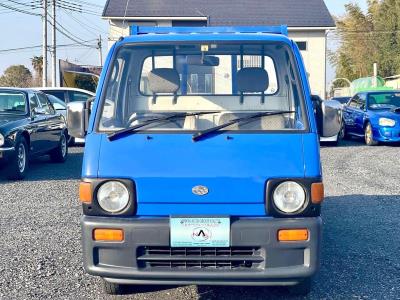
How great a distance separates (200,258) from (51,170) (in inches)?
323

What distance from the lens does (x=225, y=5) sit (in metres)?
33.1

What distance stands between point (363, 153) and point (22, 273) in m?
10.5

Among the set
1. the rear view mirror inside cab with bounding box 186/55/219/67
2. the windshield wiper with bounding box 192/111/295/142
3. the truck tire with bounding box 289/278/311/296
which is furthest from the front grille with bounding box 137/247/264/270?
the rear view mirror inside cab with bounding box 186/55/219/67

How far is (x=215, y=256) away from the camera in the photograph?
3869 mm

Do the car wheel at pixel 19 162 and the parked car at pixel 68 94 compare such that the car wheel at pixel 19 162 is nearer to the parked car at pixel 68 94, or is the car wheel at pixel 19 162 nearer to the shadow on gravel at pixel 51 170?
the shadow on gravel at pixel 51 170

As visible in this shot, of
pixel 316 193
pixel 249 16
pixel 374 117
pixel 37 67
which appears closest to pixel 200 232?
pixel 316 193

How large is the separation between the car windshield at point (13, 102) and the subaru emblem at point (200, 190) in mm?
7600

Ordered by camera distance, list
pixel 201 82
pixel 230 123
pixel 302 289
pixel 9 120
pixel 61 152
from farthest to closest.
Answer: pixel 61 152 < pixel 9 120 < pixel 201 82 < pixel 302 289 < pixel 230 123

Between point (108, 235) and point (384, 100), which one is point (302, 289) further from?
point (384, 100)

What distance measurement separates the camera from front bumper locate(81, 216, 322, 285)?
3.81 m

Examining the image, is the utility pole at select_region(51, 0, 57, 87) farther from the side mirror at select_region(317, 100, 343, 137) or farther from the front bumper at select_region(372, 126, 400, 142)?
the side mirror at select_region(317, 100, 343, 137)

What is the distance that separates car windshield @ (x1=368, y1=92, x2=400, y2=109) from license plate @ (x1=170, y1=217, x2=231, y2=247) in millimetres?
13145

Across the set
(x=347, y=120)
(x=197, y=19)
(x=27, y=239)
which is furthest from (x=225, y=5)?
(x=27, y=239)

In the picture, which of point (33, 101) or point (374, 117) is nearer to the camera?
point (33, 101)
